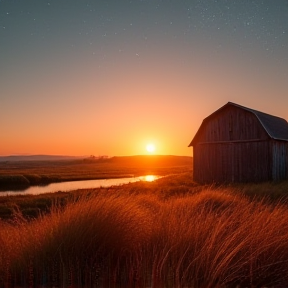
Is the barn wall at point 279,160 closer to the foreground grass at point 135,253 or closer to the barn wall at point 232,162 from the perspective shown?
the barn wall at point 232,162

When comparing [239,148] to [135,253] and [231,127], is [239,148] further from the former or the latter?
[135,253]

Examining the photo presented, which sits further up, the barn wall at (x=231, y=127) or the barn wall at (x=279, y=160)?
the barn wall at (x=231, y=127)

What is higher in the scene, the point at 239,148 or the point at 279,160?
the point at 239,148

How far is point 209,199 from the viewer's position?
1064 centimetres

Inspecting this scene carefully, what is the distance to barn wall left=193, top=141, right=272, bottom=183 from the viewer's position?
2114 centimetres

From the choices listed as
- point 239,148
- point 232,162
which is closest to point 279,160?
point 239,148

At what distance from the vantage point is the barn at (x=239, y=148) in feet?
69.1

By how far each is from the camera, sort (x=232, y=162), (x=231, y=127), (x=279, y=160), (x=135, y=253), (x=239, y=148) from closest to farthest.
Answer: (x=135, y=253), (x=279, y=160), (x=239, y=148), (x=232, y=162), (x=231, y=127)

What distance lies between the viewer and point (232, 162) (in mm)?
22547

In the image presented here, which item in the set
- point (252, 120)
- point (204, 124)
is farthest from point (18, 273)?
point (204, 124)

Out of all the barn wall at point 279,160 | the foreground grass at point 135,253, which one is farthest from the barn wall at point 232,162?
the foreground grass at point 135,253

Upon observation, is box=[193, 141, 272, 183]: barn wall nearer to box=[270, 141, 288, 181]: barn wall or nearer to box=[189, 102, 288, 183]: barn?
box=[189, 102, 288, 183]: barn

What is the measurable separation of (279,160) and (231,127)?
412 centimetres

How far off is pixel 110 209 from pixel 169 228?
1.15m
